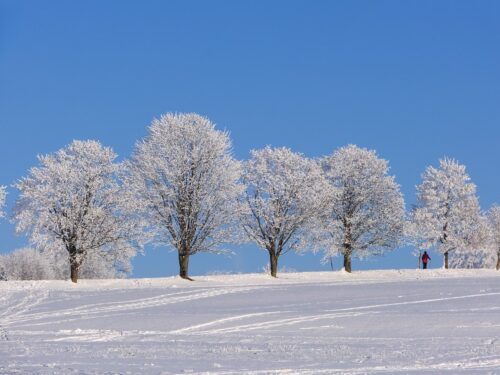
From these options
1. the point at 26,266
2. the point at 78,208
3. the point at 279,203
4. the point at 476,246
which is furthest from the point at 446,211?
the point at 26,266

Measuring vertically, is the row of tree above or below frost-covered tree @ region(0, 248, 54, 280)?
above

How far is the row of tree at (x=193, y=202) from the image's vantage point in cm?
5062

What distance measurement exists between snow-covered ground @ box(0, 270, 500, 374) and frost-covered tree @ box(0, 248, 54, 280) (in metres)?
41.6

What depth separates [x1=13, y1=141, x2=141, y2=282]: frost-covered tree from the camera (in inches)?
1967

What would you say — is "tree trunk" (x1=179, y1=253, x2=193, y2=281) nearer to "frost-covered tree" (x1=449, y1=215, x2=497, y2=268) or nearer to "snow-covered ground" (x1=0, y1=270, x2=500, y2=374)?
"snow-covered ground" (x1=0, y1=270, x2=500, y2=374)

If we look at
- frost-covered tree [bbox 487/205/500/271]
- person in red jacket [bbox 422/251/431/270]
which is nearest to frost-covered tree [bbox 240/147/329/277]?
person in red jacket [bbox 422/251/431/270]

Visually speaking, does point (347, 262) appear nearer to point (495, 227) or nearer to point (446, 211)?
point (446, 211)

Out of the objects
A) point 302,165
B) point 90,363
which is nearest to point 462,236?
point 302,165

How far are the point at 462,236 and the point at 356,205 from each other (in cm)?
1418

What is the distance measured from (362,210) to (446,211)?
1234 cm

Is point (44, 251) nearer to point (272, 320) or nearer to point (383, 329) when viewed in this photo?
point (272, 320)

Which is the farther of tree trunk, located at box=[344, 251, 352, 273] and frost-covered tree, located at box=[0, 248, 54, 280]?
frost-covered tree, located at box=[0, 248, 54, 280]

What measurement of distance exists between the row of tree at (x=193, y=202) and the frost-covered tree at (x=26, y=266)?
21.0m

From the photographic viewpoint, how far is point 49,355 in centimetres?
→ 1795
